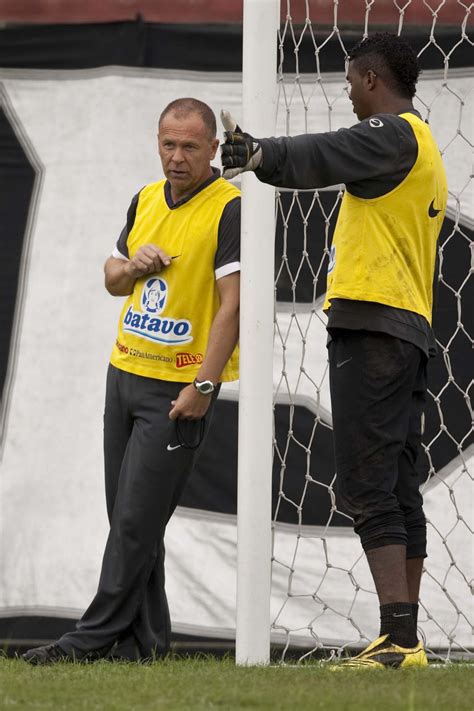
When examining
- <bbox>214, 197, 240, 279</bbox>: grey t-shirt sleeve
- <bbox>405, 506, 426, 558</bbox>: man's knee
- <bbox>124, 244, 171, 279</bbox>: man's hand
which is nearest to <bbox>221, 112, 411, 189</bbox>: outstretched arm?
Answer: <bbox>214, 197, 240, 279</bbox>: grey t-shirt sleeve

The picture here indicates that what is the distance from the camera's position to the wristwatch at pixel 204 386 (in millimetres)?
3531

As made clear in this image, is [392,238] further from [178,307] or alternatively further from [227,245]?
[178,307]

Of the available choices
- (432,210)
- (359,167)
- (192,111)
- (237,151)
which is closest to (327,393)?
(192,111)

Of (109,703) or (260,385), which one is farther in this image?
(260,385)

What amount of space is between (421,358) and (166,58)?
7.33 ft

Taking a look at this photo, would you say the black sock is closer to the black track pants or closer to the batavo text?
the black track pants

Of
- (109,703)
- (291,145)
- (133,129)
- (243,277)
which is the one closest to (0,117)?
(133,129)

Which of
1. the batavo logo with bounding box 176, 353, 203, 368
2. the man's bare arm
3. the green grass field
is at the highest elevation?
the man's bare arm

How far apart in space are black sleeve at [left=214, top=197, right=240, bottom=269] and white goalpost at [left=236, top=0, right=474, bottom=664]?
68 cm

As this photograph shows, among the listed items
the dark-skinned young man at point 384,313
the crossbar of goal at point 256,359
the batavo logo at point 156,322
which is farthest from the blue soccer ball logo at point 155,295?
the dark-skinned young man at point 384,313

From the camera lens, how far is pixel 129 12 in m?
4.96

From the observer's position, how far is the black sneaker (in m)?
3.49

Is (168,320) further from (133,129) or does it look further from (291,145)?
(133,129)

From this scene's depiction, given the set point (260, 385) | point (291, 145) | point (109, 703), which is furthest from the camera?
point (260, 385)
